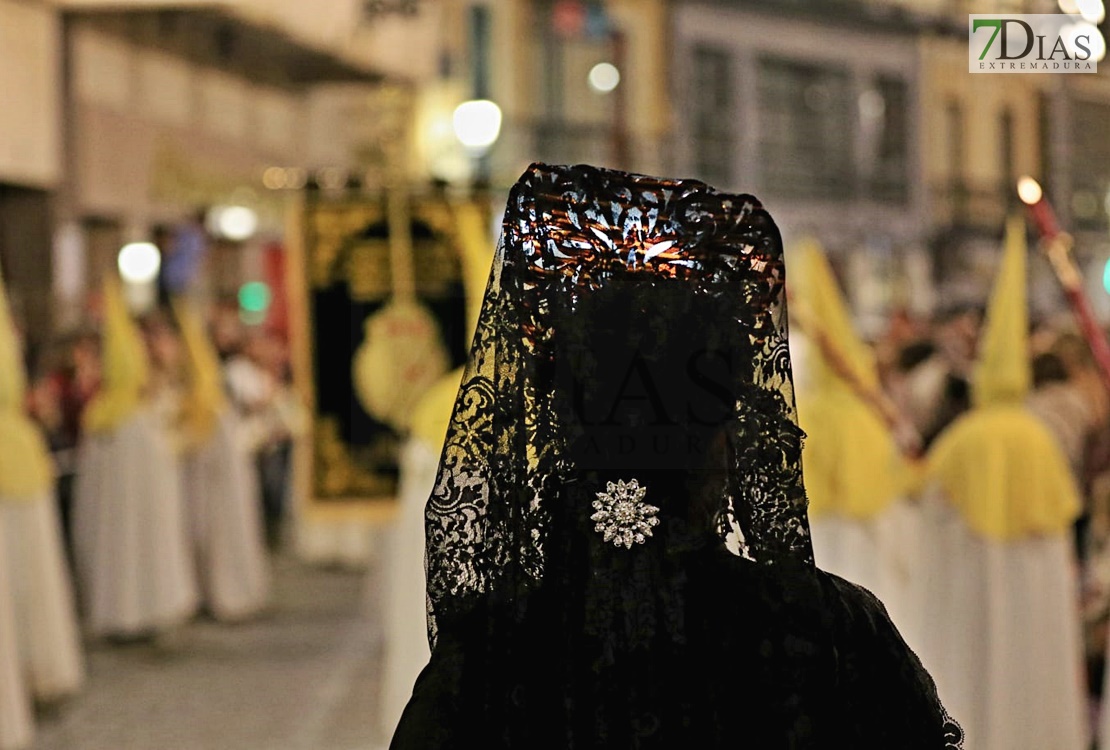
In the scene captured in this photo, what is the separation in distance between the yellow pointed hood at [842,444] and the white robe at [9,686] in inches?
143

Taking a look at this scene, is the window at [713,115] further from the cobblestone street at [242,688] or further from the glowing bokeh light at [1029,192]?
the glowing bokeh light at [1029,192]

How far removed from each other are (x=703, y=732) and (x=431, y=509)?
22.5 inches

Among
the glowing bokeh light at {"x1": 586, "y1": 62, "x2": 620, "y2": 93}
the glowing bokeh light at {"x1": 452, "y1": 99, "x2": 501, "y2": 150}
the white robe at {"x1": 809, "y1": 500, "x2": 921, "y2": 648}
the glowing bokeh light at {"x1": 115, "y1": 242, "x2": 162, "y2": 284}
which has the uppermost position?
the glowing bokeh light at {"x1": 586, "y1": 62, "x2": 620, "y2": 93}

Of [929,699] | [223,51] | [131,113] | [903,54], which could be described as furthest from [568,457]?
[903,54]

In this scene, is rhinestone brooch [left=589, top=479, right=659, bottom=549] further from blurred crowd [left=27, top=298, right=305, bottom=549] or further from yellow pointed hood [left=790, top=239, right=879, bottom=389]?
blurred crowd [left=27, top=298, right=305, bottom=549]

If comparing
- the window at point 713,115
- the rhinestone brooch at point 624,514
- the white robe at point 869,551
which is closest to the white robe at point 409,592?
the white robe at point 869,551

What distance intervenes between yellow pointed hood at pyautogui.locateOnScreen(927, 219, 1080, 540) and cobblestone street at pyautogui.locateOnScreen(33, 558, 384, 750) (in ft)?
10.4

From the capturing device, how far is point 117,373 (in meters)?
11.9

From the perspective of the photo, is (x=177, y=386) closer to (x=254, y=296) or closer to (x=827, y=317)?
(x=827, y=317)

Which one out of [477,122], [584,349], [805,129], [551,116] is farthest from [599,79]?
[584,349]

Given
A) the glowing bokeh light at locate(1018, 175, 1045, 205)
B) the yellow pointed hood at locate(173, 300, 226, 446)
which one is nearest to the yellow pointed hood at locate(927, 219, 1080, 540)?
the glowing bokeh light at locate(1018, 175, 1045, 205)

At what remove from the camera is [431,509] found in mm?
3061

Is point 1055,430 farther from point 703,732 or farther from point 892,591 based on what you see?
point 703,732

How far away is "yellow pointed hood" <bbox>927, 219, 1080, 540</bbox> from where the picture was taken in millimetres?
7121
